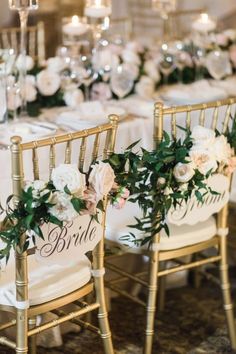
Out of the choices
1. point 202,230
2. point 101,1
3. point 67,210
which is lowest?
point 202,230

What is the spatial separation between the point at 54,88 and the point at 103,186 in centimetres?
114

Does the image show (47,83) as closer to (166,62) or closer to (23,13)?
(23,13)

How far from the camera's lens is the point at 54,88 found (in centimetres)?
323

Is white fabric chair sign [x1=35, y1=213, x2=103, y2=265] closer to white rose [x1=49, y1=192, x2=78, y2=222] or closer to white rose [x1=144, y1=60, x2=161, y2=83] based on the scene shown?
white rose [x1=49, y1=192, x2=78, y2=222]

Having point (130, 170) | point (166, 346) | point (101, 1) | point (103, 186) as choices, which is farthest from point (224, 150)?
point (101, 1)

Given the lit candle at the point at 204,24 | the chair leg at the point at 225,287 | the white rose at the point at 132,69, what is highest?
the lit candle at the point at 204,24

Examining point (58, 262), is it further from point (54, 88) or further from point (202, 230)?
point (54, 88)

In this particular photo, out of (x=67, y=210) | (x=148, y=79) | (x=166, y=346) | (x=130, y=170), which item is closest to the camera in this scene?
(x=67, y=210)

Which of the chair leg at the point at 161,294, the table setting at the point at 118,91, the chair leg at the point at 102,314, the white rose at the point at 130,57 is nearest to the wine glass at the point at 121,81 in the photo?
the table setting at the point at 118,91

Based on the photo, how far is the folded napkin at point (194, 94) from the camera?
3.32m

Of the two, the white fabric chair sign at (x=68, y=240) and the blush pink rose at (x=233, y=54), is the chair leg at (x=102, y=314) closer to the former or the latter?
the white fabric chair sign at (x=68, y=240)

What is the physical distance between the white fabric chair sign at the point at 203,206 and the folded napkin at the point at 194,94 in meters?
0.69

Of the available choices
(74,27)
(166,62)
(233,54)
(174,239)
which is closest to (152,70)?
(166,62)

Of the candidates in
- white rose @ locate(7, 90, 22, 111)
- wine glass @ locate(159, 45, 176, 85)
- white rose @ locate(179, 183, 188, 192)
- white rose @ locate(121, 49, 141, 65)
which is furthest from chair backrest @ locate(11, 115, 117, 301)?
wine glass @ locate(159, 45, 176, 85)
